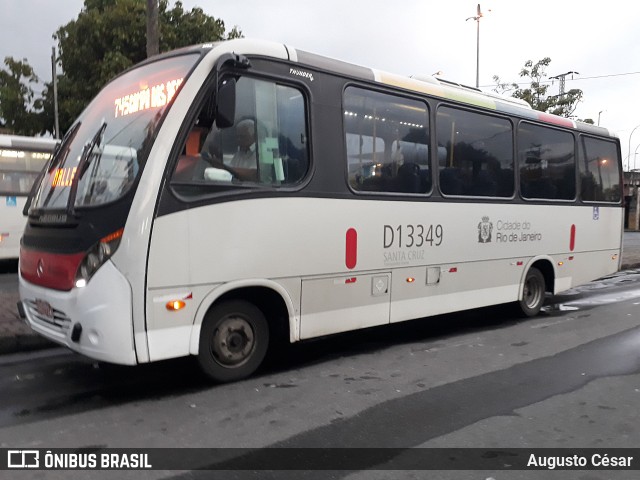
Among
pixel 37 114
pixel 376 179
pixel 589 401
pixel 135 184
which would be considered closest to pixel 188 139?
pixel 135 184

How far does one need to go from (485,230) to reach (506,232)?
1.84 feet

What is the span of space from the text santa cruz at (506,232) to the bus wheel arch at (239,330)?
11.1 ft

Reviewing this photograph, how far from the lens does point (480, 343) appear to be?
23.2ft

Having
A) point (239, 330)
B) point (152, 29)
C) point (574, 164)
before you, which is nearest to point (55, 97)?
point (152, 29)

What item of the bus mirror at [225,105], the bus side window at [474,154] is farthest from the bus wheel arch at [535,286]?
the bus mirror at [225,105]

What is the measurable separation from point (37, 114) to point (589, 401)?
2500 cm

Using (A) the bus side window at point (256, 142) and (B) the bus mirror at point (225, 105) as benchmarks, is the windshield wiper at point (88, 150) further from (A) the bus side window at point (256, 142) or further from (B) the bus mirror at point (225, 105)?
(B) the bus mirror at point (225, 105)

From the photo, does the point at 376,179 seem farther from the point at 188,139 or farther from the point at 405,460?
the point at 405,460

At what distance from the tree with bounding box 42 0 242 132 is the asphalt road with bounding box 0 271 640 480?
14.0 meters

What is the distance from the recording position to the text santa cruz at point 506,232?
24.9 feet

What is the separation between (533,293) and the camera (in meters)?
8.88

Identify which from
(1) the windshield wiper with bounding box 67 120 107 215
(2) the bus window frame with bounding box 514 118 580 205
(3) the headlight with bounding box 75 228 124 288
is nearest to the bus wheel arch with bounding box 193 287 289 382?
(3) the headlight with bounding box 75 228 124 288

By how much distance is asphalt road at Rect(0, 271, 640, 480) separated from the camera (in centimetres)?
397

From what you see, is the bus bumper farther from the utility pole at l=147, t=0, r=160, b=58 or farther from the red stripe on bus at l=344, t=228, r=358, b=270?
the utility pole at l=147, t=0, r=160, b=58
